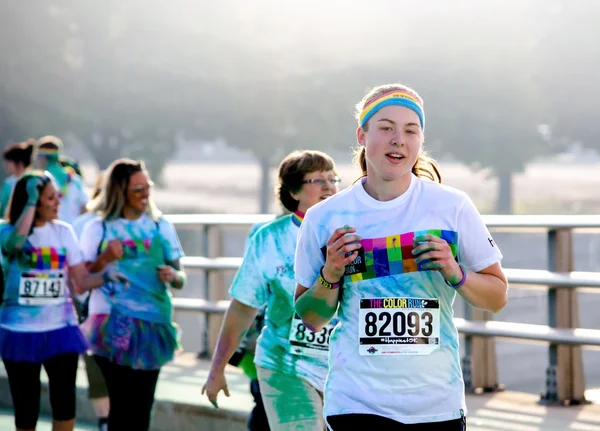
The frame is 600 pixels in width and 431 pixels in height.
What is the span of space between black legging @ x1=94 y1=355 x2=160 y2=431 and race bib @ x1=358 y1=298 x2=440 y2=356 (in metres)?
3.34

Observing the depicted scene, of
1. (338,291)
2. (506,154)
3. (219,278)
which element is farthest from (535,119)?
(338,291)

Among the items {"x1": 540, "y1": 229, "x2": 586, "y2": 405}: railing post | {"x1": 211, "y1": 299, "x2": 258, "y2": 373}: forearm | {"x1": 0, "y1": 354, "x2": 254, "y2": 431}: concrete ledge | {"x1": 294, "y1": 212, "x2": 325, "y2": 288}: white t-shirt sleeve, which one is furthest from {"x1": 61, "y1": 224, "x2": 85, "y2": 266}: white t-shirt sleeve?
{"x1": 294, "y1": 212, "x2": 325, "y2": 288}: white t-shirt sleeve

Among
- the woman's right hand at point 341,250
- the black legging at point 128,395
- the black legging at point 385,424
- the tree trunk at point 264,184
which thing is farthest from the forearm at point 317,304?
the tree trunk at point 264,184

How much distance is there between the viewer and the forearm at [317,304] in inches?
154

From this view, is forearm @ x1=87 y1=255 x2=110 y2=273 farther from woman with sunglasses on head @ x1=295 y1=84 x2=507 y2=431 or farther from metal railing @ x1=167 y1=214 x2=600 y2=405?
woman with sunglasses on head @ x1=295 y1=84 x2=507 y2=431

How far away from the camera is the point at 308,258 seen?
4.08m

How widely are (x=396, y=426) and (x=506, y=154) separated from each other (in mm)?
43698

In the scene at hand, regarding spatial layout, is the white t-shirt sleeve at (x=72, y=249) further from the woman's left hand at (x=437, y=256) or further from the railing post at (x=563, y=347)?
the woman's left hand at (x=437, y=256)

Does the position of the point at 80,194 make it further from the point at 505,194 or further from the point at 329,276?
the point at 505,194

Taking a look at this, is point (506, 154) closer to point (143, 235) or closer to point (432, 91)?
point (432, 91)

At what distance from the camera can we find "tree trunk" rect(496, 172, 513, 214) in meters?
47.9

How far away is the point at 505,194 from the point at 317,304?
147 feet

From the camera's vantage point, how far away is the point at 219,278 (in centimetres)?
1073

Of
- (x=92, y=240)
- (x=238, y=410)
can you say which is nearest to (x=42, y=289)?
(x=92, y=240)
